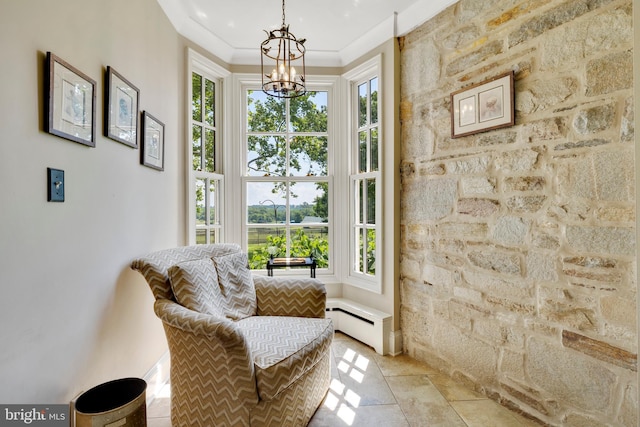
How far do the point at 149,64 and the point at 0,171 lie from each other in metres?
1.31

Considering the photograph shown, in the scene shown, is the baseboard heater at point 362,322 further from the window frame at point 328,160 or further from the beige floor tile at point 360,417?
the beige floor tile at point 360,417

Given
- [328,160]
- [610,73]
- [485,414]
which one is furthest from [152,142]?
[485,414]

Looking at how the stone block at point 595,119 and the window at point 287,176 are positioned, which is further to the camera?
the window at point 287,176

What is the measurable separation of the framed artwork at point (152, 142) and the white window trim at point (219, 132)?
38 cm

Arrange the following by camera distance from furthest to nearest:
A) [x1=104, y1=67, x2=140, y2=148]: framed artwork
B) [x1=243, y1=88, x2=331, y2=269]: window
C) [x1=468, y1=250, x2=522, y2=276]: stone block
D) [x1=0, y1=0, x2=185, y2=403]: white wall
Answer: [x1=243, y1=88, x2=331, y2=269]: window → [x1=468, y1=250, x2=522, y2=276]: stone block → [x1=104, y1=67, x2=140, y2=148]: framed artwork → [x1=0, y1=0, x2=185, y2=403]: white wall

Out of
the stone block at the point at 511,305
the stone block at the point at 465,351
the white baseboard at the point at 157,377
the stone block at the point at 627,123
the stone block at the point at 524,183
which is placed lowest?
the white baseboard at the point at 157,377

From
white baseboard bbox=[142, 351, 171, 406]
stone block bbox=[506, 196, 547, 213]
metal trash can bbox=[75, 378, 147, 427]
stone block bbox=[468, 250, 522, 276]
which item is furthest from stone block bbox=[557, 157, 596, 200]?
white baseboard bbox=[142, 351, 171, 406]

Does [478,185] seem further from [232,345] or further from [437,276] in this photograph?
[232,345]

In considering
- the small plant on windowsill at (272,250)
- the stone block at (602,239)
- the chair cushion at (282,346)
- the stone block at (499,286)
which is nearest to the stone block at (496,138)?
the stone block at (602,239)

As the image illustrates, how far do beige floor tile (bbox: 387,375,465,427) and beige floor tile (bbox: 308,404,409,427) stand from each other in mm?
68

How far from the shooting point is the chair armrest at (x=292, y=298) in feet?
7.07

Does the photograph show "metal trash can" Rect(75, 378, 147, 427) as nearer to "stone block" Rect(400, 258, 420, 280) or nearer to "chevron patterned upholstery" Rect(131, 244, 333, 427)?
"chevron patterned upholstery" Rect(131, 244, 333, 427)

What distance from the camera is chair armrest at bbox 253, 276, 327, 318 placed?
84.9 inches

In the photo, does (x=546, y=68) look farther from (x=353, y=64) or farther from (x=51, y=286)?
(x=51, y=286)
